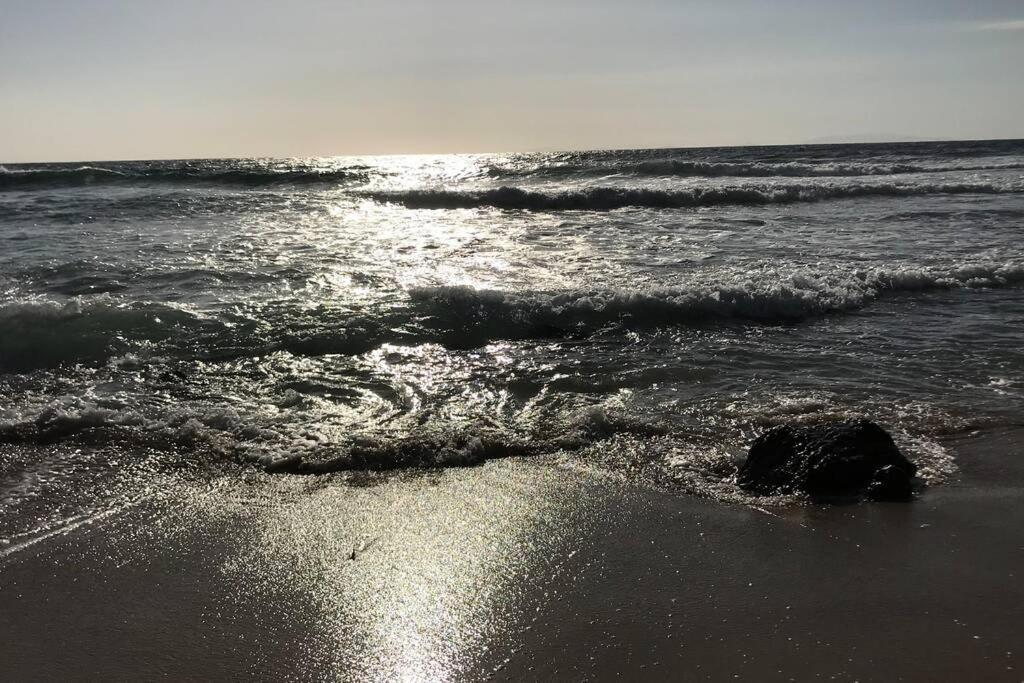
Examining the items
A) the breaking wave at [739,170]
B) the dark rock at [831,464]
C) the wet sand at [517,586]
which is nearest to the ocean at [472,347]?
the dark rock at [831,464]

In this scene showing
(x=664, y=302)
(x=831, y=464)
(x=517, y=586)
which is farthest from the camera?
(x=664, y=302)

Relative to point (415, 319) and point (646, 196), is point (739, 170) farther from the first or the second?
point (415, 319)

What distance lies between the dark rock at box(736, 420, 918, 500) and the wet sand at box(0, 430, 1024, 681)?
6.2 inches

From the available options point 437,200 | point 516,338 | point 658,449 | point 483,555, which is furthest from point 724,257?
point 437,200

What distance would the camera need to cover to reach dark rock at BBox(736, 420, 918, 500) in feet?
11.4

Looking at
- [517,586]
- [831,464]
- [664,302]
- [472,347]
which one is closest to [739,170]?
[664,302]

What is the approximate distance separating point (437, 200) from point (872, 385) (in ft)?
51.6

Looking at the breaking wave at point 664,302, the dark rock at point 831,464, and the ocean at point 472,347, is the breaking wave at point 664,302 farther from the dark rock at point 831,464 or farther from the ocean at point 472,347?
the dark rock at point 831,464

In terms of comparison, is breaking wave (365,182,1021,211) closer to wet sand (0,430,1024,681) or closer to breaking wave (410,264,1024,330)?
breaking wave (410,264,1024,330)

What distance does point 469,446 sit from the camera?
4102 millimetres

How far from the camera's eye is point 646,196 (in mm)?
19062

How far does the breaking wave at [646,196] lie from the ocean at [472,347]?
5.17 meters

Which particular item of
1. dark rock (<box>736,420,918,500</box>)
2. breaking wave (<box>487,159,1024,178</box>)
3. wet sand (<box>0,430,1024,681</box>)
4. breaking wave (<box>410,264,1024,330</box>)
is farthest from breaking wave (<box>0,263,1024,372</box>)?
breaking wave (<box>487,159,1024,178</box>)

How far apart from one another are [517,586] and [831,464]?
1782 mm
